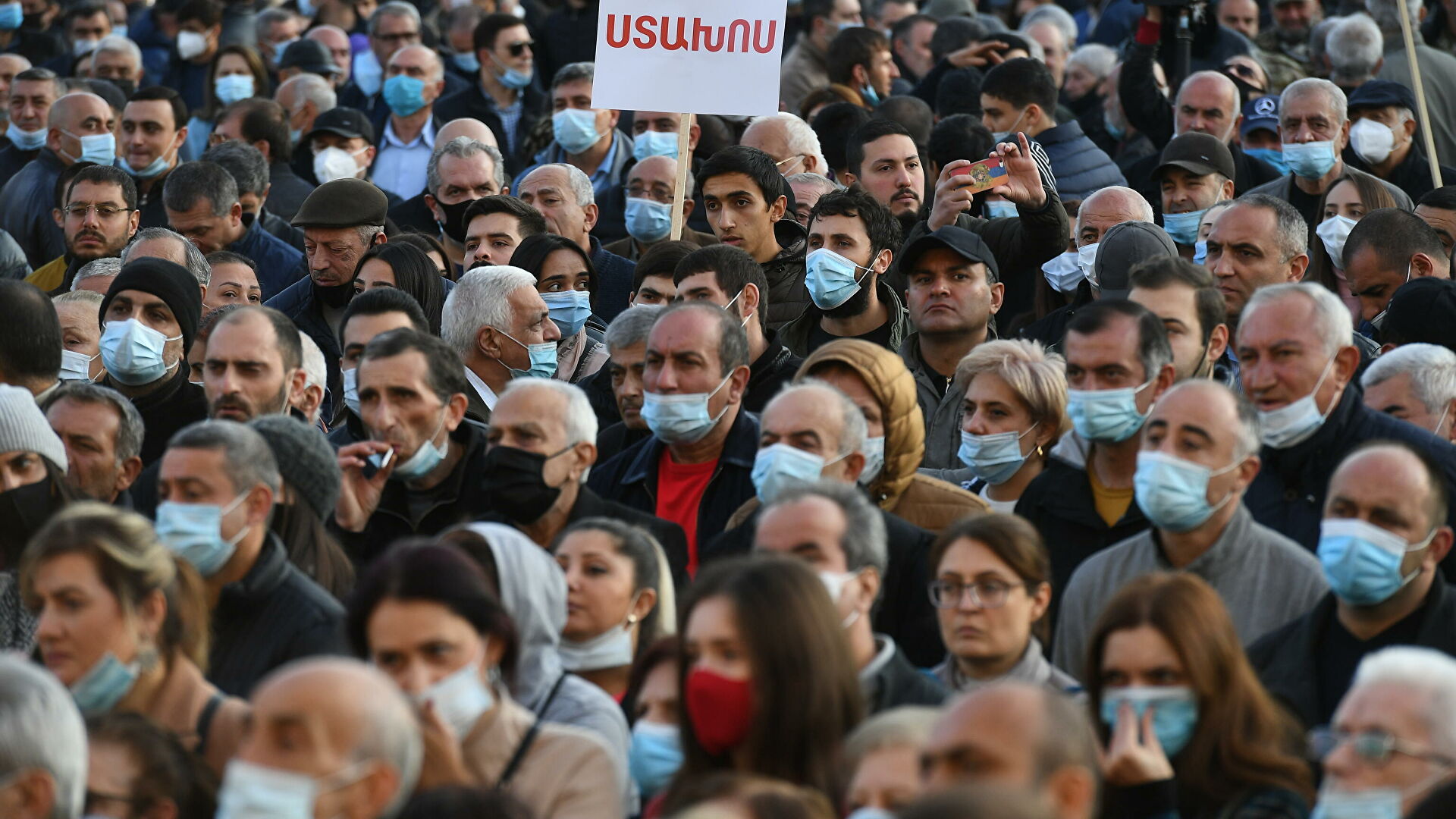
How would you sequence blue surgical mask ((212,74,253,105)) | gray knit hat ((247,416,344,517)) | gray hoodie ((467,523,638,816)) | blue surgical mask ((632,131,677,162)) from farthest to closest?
blue surgical mask ((212,74,253,105))
blue surgical mask ((632,131,677,162))
gray knit hat ((247,416,344,517))
gray hoodie ((467,523,638,816))

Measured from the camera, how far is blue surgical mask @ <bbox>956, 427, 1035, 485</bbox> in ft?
25.1

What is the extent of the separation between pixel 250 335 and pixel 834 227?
105 inches

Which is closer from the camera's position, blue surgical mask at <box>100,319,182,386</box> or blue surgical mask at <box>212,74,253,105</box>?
blue surgical mask at <box>100,319,182,386</box>

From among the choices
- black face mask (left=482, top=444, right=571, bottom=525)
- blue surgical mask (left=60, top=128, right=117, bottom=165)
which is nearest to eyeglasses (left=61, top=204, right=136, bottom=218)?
blue surgical mask (left=60, top=128, right=117, bottom=165)

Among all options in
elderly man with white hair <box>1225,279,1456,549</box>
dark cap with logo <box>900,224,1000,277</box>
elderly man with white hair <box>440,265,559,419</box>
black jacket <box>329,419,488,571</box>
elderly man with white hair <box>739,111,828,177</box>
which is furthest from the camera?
elderly man with white hair <box>739,111,828,177</box>

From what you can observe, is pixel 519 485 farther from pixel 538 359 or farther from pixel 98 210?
pixel 98 210

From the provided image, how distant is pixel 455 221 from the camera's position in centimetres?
1173

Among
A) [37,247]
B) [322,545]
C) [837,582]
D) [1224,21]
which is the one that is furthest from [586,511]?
[1224,21]

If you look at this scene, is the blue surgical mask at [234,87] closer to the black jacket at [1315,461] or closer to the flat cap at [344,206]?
the flat cap at [344,206]

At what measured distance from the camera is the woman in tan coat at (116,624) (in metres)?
5.48

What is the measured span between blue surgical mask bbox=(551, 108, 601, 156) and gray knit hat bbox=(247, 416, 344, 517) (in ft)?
21.2

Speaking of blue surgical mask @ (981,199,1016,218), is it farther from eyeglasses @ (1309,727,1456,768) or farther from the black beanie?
eyeglasses @ (1309,727,1456,768)

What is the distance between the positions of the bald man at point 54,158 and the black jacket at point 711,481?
6166mm

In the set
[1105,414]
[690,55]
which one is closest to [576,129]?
[690,55]
